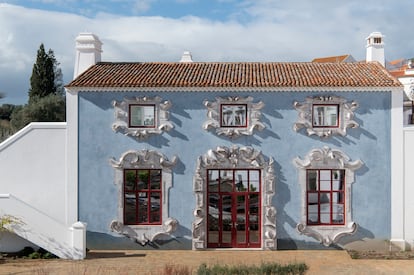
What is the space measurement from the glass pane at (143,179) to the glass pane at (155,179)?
0.68 feet

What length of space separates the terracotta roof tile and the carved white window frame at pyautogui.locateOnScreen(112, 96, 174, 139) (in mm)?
556

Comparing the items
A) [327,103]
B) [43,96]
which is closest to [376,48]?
[327,103]

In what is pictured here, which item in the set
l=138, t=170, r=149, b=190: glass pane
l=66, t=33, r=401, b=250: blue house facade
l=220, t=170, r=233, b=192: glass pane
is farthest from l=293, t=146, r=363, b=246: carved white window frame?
l=138, t=170, r=149, b=190: glass pane

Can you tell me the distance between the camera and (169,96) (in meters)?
20.0

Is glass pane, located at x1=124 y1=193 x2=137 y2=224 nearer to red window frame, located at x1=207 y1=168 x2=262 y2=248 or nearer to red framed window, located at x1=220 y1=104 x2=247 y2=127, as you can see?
red window frame, located at x1=207 y1=168 x2=262 y2=248

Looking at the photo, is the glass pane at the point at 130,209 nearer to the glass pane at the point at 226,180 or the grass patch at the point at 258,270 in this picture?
the glass pane at the point at 226,180

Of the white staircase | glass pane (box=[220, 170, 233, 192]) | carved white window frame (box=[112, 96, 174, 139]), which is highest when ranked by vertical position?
carved white window frame (box=[112, 96, 174, 139])

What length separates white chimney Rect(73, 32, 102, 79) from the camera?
21953 millimetres

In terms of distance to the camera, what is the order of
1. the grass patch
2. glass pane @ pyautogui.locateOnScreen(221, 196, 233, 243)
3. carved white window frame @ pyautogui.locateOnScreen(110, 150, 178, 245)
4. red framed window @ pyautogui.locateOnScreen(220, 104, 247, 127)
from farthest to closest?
glass pane @ pyautogui.locateOnScreen(221, 196, 233, 243), red framed window @ pyautogui.locateOnScreen(220, 104, 247, 127), carved white window frame @ pyautogui.locateOnScreen(110, 150, 178, 245), the grass patch

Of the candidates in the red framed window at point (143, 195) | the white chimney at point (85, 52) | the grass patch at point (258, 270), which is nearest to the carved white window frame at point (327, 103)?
the red framed window at point (143, 195)

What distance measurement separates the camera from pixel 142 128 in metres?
20.0

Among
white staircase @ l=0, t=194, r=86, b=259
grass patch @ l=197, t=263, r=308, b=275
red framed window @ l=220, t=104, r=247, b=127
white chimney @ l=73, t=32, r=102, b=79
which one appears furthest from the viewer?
white chimney @ l=73, t=32, r=102, b=79

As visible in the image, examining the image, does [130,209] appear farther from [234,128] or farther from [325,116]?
[325,116]

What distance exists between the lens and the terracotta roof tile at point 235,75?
19766mm
